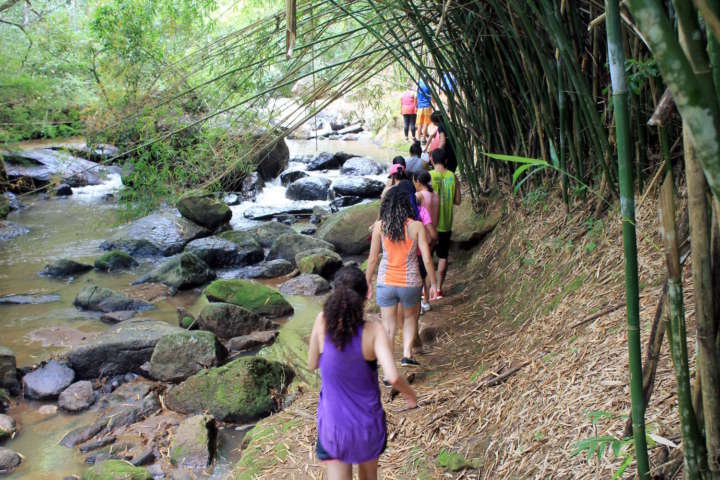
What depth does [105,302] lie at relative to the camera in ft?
27.9

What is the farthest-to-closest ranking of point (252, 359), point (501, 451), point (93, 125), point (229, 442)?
1. point (93, 125)
2. point (252, 359)
3. point (229, 442)
4. point (501, 451)

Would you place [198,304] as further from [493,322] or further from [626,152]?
[626,152]

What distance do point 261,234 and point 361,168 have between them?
264 inches

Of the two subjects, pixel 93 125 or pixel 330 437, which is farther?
pixel 93 125

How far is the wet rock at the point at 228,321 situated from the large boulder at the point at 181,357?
32.9 inches

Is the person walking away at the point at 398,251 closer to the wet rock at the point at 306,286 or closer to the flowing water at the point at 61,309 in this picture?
the flowing water at the point at 61,309

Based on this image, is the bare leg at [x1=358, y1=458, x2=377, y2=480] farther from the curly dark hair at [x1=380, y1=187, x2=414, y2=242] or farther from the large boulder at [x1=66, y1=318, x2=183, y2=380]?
the large boulder at [x1=66, y1=318, x2=183, y2=380]

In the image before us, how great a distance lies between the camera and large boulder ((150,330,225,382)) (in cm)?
625

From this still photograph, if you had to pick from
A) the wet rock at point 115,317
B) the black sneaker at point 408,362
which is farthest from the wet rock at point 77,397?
the black sneaker at point 408,362

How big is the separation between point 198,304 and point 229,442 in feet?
12.7

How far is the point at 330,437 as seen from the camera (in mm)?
2721

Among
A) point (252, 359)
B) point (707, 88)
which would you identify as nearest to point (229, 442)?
point (252, 359)

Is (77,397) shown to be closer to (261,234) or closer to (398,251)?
(398,251)

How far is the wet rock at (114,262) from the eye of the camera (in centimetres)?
1035
